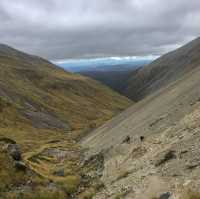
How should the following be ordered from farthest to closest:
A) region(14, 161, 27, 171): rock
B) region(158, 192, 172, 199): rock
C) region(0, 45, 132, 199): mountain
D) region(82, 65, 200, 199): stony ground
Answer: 1. region(14, 161, 27, 171): rock
2. region(0, 45, 132, 199): mountain
3. region(82, 65, 200, 199): stony ground
4. region(158, 192, 172, 199): rock

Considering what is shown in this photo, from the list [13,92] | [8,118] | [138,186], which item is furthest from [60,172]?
[13,92]

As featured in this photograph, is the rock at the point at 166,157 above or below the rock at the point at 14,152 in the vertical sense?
below

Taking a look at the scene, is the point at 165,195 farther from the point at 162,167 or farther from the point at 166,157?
the point at 166,157

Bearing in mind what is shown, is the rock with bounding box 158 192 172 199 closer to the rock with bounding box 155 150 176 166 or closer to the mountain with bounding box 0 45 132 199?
the rock with bounding box 155 150 176 166

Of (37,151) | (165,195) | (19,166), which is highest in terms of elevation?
(37,151)

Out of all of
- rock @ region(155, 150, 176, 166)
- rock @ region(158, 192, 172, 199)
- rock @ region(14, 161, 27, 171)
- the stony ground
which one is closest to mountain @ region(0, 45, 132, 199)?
rock @ region(14, 161, 27, 171)

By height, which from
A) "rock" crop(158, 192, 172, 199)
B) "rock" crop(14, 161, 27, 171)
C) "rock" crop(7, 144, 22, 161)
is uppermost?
"rock" crop(7, 144, 22, 161)

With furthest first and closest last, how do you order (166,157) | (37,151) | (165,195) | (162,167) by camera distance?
(37,151) < (166,157) < (162,167) < (165,195)

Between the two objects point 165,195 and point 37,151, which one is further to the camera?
point 37,151

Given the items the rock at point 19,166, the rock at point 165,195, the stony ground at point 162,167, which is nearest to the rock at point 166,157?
the stony ground at point 162,167

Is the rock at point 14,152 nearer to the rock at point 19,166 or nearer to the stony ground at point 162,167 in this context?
the rock at point 19,166

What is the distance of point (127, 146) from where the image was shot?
158 ft

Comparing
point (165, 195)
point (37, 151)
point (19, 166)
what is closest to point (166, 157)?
point (165, 195)

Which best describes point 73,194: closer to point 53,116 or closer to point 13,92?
point 53,116
